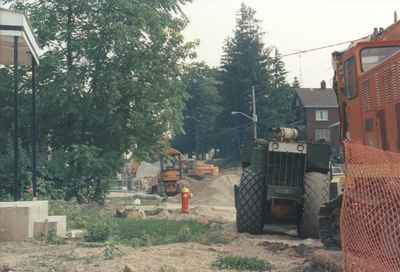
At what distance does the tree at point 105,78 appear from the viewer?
26219 millimetres

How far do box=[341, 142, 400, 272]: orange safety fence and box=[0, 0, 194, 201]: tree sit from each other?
18.9 meters

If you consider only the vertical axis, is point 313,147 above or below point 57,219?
above

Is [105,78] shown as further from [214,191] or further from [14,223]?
[214,191]

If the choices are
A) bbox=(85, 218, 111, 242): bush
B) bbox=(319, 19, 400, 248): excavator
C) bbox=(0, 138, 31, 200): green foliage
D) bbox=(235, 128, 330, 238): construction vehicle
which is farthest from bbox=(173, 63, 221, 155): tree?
bbox=(319, 19, 400, 248): excavator

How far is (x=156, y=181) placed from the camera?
46.3 metres

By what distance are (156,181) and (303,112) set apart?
34.6 metres

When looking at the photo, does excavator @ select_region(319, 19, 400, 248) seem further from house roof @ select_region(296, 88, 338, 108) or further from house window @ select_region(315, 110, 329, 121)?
house window @ select_region(315, 110, 329, 121)

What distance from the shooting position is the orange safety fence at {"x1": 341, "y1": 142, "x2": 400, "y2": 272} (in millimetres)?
6855

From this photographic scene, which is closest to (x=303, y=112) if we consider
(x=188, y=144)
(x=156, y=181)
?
(x=188, y=144)

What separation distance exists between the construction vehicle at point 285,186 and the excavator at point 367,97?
6.91 feet

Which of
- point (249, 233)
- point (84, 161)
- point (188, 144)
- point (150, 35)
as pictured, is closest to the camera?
point (249, 233)

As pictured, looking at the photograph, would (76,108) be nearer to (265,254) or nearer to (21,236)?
(21,236)

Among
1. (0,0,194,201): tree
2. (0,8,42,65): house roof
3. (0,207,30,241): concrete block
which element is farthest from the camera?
(0,0,194,201): tree

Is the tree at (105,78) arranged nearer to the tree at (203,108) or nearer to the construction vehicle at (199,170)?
the construction vehicle at (199,170)
